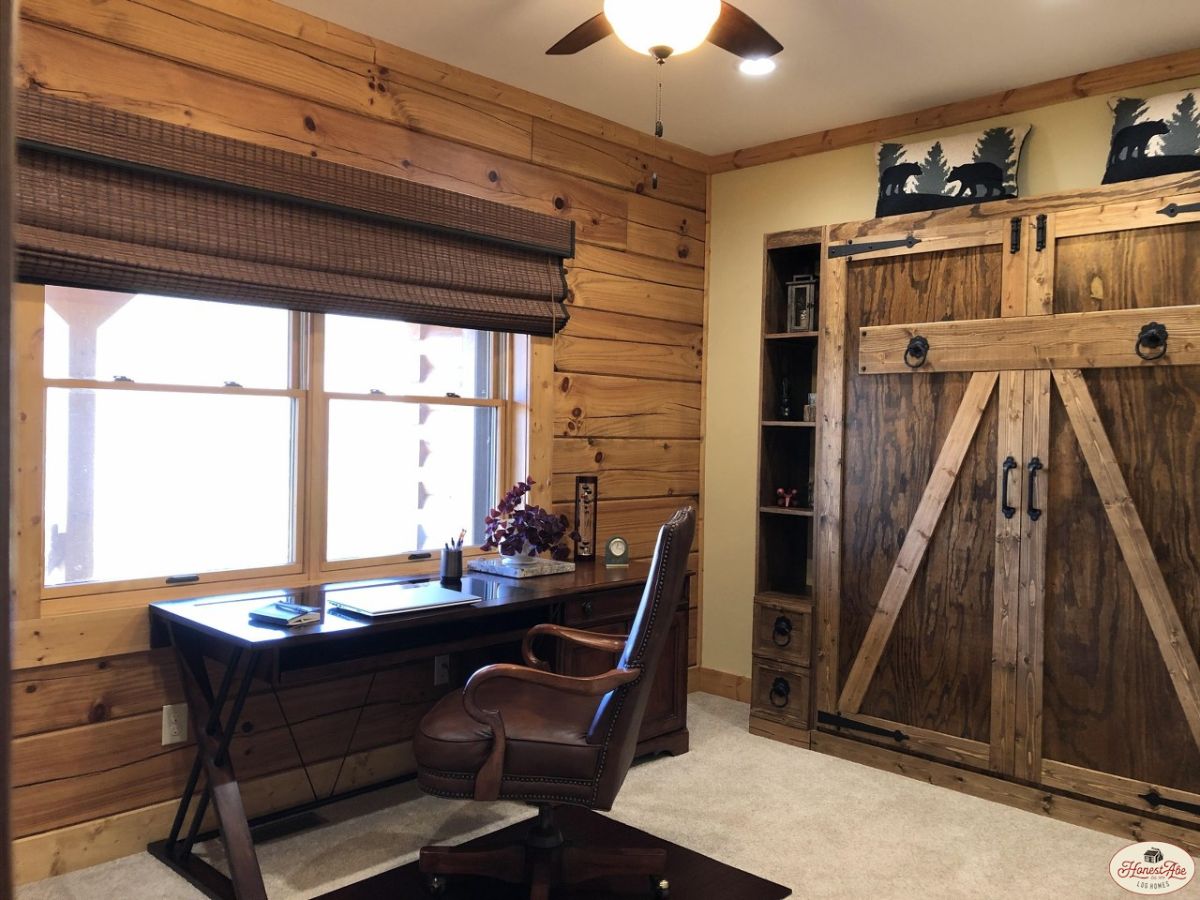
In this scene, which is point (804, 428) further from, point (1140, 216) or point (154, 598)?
point (154, 598)

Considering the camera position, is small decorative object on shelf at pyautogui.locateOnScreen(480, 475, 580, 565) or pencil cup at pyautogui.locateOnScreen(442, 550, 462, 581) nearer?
pencil cup at pyautogui.locateOnScreen(442, 550, 462, 581)

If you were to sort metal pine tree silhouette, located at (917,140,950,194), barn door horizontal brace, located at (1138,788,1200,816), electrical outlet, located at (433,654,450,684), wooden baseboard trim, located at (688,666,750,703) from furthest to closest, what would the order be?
wooden baseboard trim, located at (688,666,750,703) < metal pine tree silhouette, located at (917,140,950,194) < electrical outlet, located at (433,654,450,684) < barn door horizontal brace, located at (1138,788,1200,816)

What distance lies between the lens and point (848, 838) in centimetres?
305

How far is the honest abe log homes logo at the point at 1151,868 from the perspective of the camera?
9.07ft

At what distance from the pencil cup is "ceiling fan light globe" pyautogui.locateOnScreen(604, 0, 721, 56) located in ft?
5.81

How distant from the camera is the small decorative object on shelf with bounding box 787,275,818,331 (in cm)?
418

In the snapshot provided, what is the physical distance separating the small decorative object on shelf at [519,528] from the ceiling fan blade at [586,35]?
1.53m

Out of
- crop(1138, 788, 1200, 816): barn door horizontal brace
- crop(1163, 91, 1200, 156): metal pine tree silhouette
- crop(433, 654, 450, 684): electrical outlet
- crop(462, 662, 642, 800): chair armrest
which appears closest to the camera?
crop(462, 662, 642, 800): chair armrest

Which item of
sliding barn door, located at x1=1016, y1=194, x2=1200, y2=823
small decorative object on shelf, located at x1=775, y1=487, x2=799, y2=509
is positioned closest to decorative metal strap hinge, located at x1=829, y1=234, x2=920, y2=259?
sliding barn door, located at x1=1016, y1=194, x2=1200, y2=823

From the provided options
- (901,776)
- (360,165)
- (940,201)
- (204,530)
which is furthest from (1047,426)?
(204,530)

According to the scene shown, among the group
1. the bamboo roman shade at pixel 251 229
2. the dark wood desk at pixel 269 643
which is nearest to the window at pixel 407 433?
the bamboo roman shade at pixel 251 229

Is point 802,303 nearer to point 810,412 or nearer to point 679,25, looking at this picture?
point 810,412

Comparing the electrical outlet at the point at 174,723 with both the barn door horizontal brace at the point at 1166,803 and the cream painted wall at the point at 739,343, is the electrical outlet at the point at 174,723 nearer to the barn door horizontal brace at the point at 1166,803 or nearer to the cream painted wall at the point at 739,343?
the cream painted wall at the point at 739,343

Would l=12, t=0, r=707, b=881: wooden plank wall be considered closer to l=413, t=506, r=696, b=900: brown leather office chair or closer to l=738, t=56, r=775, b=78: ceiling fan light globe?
l=413, t=506, r=696, b=900: brown leather office chair
